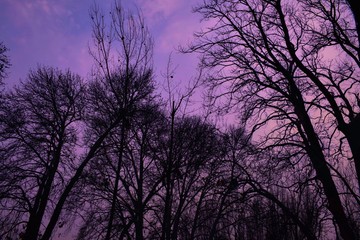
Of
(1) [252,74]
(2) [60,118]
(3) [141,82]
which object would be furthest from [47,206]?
(1) [252,74]

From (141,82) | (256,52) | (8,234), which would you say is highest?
(256,52)

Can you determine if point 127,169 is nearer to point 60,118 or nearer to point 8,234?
point 60,118

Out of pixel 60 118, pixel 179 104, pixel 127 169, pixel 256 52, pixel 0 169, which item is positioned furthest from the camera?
pixel 127 169

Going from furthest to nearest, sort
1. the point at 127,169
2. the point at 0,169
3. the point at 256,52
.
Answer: the point at 127,169
the point at 0,169
the point at 256,52

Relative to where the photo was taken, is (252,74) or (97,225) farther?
(97,225)

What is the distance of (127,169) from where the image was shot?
67.2 ft

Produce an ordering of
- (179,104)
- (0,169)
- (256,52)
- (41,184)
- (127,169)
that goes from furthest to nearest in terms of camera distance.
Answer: (127,169), (41,184), (0,169), (256,52), (179,104)

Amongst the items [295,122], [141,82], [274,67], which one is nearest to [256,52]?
[274,67]

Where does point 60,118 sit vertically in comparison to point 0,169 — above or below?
above

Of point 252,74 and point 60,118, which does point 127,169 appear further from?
point 252,74

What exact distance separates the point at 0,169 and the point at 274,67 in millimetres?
12471

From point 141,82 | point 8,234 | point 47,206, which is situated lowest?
point 8,234

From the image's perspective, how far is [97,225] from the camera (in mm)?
17984

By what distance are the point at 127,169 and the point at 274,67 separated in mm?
11968
